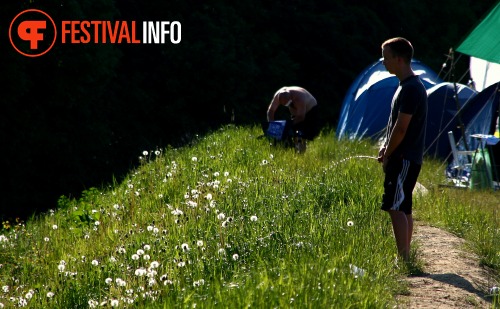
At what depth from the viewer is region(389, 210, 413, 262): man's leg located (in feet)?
20.8

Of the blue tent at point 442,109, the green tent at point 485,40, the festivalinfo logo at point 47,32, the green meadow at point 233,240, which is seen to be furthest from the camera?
the festivalinfo logo at point 47,32

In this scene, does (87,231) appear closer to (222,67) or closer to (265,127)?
(265,127)

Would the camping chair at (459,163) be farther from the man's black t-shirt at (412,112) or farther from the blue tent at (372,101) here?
the man's black t-shirt at (412,112)

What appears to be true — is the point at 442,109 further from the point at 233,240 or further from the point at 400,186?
the point at 233,240

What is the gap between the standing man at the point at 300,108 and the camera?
41.6ft

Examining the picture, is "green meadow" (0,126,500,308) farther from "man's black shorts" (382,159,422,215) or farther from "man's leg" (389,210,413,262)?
"man's black shorts" (382,159,422,215)

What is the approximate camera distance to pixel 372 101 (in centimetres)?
→ 1777

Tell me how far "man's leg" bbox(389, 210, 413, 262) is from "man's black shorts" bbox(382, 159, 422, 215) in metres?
0.05

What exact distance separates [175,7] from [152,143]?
420 cm

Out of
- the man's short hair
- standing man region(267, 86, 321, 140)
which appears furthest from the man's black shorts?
standing man region(267, 86, 321, 140)

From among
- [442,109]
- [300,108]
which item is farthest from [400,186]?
[442,109]

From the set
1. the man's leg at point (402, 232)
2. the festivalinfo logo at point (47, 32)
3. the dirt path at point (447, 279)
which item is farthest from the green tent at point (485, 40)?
the festivalinfo logo at point (47, 32)

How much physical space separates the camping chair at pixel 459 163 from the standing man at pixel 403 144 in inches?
252

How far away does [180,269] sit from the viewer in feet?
19.4
